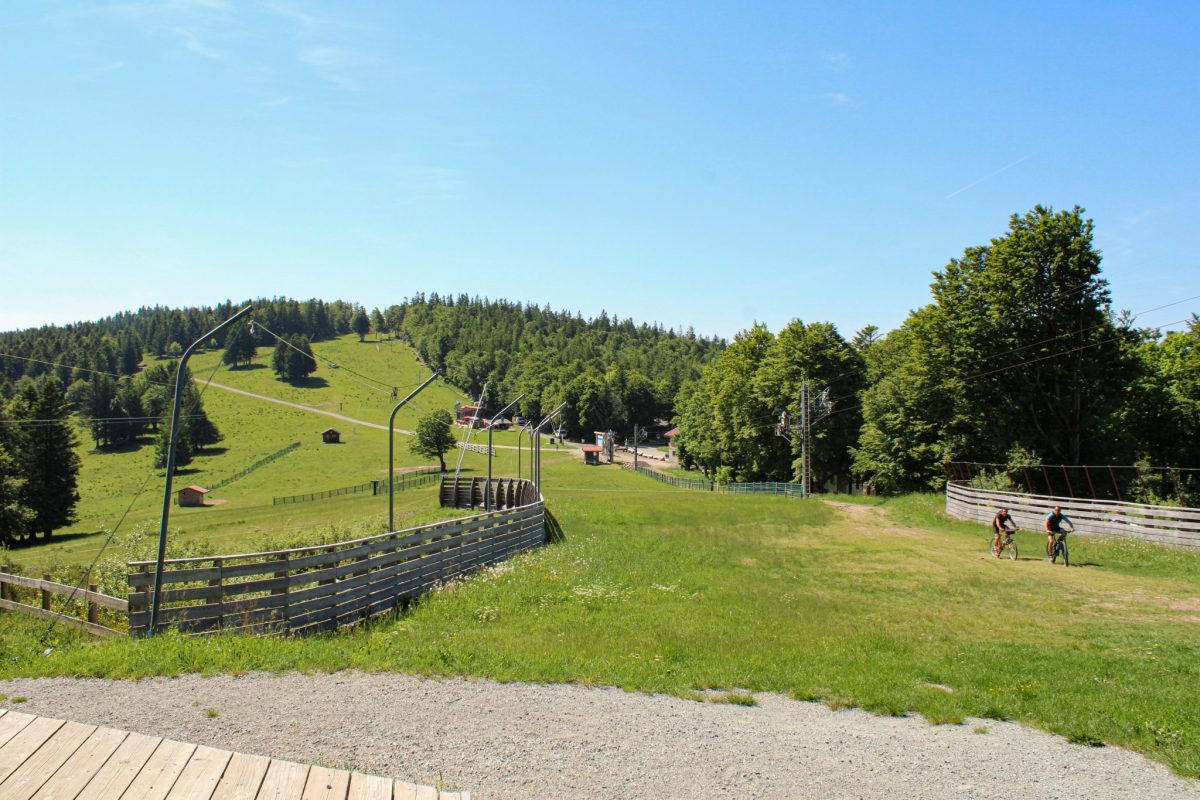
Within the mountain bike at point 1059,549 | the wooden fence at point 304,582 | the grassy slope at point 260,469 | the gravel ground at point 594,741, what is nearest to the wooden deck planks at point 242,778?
the gravel ground at point 594,741

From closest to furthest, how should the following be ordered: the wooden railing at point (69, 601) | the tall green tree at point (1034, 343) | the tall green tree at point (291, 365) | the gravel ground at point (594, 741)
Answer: the gravel ground at point (594, 741) → the wooden railing at point (69, 601) → the tall green tree at point (1034, 343) → the tall green tree at point (291, 365)

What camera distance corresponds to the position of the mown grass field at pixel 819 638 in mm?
9320

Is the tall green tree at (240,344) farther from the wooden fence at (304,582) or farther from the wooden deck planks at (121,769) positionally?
the wooden deck planks at (121,769)

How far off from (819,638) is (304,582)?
8745mm

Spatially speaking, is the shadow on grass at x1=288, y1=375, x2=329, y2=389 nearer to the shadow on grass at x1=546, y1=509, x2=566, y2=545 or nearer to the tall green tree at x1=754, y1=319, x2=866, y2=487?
the tall green tree at x1=754, y1=319, x2=866, y2=487

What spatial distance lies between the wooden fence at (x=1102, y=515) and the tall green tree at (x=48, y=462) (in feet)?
223

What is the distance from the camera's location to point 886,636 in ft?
43.3

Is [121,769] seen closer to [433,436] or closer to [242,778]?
[242,778]

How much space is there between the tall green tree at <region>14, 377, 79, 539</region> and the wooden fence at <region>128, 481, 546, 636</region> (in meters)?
60.9

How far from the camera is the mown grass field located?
932 cm

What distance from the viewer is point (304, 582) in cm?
1308

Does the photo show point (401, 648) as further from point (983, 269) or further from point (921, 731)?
point (983, 269)

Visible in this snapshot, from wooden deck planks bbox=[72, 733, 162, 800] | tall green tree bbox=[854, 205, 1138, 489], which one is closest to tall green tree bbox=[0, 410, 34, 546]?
wooden deck planks bbox=[72, 733, 162, 800]

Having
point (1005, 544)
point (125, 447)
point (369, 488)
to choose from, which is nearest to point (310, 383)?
point (125, 447)
